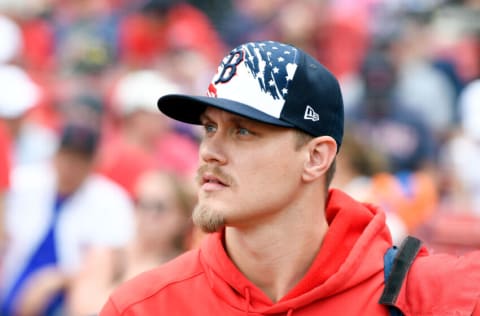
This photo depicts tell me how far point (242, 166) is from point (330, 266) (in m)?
0.38

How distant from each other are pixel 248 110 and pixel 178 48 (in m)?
7.83

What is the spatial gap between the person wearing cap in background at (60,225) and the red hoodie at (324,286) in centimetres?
297

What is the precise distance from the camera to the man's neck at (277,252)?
3271 millimetres

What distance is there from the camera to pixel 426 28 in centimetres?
1109

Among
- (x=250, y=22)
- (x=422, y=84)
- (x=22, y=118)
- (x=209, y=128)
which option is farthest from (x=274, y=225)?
(x=250, y=22)

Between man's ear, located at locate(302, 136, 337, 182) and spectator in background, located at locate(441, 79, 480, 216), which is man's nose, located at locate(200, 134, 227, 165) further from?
spectator in background, located at locate(441, 79, 480, 216)

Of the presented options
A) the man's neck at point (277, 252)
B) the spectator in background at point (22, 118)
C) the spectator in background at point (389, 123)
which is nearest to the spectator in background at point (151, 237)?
the spectator in background at point (389, 123)

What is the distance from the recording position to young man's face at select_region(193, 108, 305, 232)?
10.5 feet

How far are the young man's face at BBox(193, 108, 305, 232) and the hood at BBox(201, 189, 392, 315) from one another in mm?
164

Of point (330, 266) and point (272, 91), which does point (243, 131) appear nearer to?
point (272, 91)

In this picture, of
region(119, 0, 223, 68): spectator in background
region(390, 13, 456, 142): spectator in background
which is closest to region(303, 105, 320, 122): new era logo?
region(390, 13, 456, 142): spectator in background

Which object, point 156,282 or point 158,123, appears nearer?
point 156,282

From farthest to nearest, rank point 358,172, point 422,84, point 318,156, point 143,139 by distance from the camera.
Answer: point 422,84
point 143,139
point 358,172
point 318,156

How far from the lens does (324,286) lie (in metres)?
3.15
